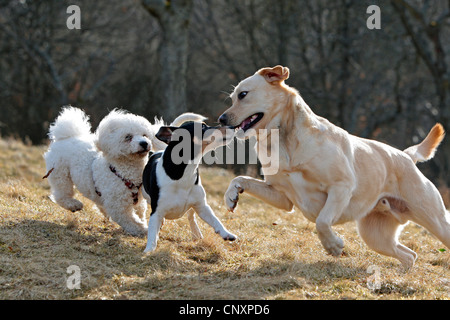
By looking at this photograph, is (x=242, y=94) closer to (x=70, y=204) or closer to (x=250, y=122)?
(x=250, y=122)

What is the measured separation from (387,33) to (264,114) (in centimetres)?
1324

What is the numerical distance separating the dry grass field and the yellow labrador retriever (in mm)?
427

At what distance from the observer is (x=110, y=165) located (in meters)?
6.05

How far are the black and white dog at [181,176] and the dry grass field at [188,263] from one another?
0.82ft

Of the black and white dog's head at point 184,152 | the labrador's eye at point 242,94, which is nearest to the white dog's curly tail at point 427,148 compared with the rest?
the labrador's eye at point 242,94

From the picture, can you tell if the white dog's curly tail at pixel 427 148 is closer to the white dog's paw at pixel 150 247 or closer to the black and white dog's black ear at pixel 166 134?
the black and white dog's black ear at pixel 166 134

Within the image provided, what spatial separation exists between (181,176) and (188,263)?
2.66 feet

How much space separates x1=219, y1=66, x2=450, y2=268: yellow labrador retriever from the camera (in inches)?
205

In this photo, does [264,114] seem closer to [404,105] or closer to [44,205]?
[44,205]

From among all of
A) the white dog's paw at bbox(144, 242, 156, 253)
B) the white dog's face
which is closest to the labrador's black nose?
the white dog's face

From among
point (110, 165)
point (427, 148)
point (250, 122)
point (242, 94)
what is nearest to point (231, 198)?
point (250, 122)

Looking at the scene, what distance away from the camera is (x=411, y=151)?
615cm

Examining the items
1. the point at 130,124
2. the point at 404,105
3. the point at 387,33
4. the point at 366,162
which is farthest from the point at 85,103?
the point at 366,162

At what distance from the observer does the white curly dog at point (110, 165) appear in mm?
5906
